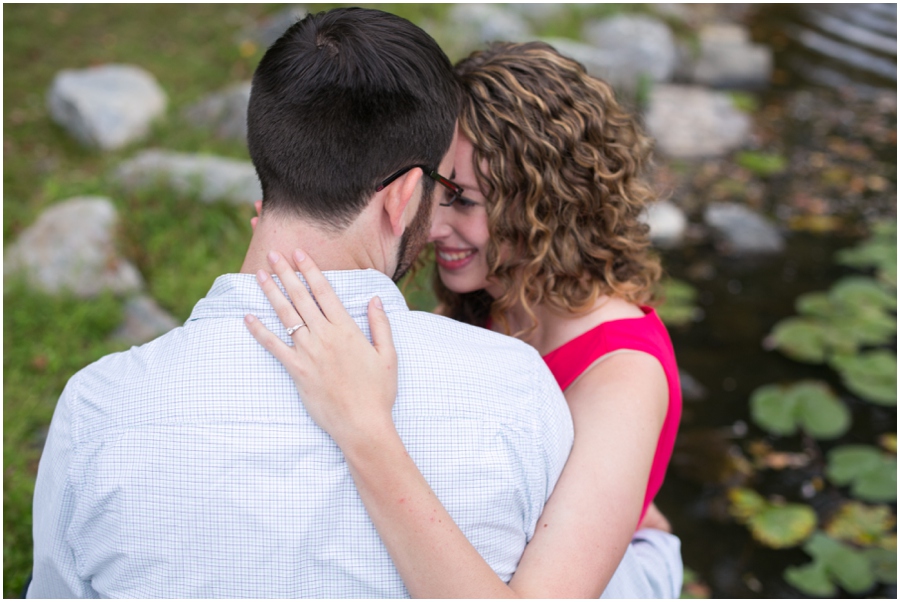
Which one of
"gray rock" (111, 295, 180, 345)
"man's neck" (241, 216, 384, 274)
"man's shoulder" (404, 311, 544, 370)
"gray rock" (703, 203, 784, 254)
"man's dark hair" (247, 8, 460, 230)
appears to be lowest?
"gray rock" (703, 203, 784, 254)

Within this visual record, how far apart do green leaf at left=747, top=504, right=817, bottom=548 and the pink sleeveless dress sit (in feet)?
5.68

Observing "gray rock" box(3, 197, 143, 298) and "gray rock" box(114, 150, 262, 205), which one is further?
"gray rock" box(114, 150, 262, 205)

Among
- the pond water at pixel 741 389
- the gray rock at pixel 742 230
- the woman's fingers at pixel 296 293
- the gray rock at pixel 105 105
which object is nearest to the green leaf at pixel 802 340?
the pond water at pixel 741 389

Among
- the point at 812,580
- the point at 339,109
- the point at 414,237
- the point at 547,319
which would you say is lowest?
the point at 812,580

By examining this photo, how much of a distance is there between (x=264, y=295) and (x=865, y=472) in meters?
3.70

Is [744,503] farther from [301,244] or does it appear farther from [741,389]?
[301,244]

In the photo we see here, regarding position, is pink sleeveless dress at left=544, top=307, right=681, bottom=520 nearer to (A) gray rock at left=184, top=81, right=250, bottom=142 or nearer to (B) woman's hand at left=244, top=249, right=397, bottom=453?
(B) woman's hand at left=244, top=249, right=397, bottom=453

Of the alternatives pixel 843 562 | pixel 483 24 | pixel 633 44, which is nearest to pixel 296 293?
pixel 843 562

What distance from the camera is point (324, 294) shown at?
1511 millimetres

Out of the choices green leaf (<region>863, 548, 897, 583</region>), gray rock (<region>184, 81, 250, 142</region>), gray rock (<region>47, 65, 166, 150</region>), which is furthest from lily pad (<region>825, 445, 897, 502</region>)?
gray rock (<region>47, 65, 166, 150</region>)

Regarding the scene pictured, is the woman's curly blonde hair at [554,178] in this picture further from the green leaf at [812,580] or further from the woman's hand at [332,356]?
the green leaf at [812,580]

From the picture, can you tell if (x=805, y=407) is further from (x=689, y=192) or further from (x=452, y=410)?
(x=452, y=410)

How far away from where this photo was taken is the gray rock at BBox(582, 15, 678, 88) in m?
8.67

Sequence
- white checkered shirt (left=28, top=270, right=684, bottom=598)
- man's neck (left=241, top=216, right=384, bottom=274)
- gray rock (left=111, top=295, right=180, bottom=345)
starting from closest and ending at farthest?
white checkered shirt (left=28, top=270, right=684, bottom=598)
man's neck (left=241, top=216, right=384, bottom=274)
gray rock (left=111, top=295, right=180, bottom=345)
